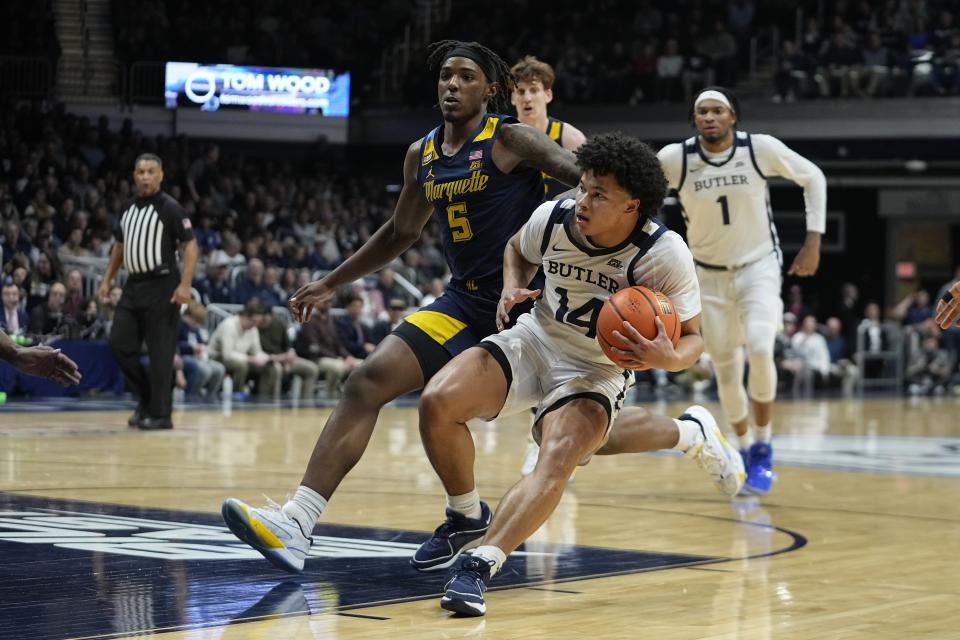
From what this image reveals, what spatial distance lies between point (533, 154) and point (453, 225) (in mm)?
430

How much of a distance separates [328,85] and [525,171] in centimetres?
2418

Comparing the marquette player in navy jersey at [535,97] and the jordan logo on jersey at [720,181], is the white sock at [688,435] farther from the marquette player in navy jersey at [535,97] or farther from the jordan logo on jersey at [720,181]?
the jordan logo on jersey at [720,181]

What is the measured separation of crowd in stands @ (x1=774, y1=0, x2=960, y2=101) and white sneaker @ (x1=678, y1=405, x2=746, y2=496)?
64.4 ft

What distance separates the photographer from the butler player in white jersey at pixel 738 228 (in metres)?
8.08

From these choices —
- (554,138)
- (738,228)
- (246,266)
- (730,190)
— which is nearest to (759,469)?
(738,228)

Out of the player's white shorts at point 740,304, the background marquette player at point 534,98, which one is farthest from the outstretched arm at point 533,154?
the player's white shorts at point 740,304

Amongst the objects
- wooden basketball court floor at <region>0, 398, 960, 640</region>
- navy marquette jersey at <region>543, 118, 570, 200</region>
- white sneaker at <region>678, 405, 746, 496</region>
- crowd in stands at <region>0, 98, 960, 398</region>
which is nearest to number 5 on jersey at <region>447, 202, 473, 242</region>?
wooden basketball court floor at <region>0, 398, 960, 640</region>

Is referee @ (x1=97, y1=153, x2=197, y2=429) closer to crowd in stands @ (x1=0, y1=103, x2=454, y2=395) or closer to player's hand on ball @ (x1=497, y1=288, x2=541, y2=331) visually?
crowd in stands @ (x1=0, y1=103, x2=454, y2=395)

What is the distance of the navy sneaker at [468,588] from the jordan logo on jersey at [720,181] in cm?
405

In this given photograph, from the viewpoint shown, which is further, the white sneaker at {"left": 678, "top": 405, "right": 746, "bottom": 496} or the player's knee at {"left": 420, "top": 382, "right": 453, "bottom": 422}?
the white sneaker at {"left": 678, "top": 405, "right": 746, "bottom": 496}

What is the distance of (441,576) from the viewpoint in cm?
521

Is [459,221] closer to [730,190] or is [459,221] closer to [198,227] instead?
[730,190]

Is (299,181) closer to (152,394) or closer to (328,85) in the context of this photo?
(328,85)

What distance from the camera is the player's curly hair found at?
4848 mm
